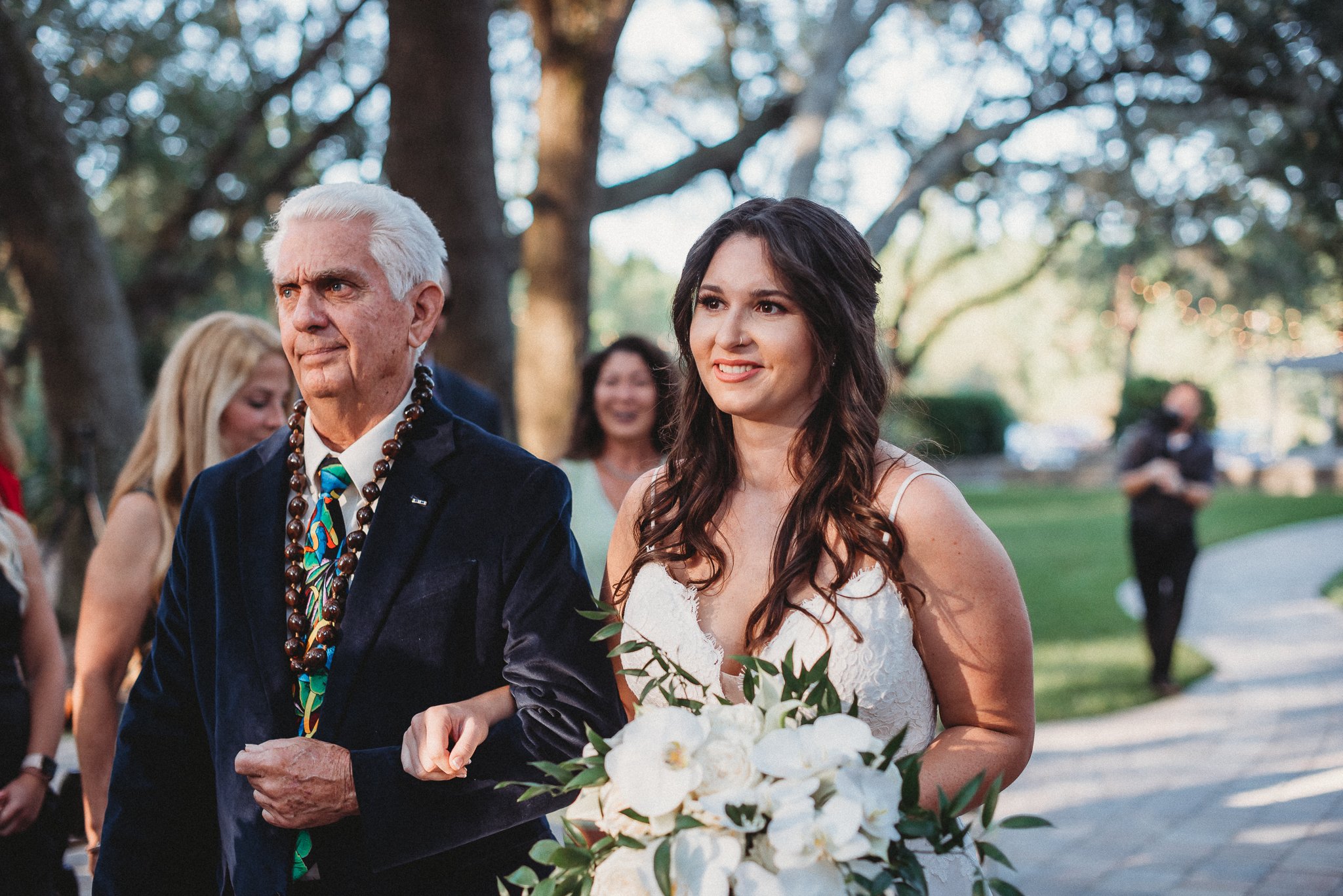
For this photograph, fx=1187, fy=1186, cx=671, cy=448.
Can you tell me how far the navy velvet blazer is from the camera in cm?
232

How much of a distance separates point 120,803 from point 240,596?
0.51m

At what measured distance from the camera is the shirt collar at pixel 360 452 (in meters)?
2.53

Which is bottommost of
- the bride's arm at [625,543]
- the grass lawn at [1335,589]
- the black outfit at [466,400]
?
the grass lawn at [1335,589]

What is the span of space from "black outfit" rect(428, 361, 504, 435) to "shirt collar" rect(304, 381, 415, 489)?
2.39 m

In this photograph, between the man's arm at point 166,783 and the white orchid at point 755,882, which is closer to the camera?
the white orchid at point 755,882

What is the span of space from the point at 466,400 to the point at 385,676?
303 centimetres

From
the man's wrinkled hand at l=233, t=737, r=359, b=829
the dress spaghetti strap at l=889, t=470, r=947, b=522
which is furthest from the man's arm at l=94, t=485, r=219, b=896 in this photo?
the dress spaghetti strap at l=889, t=470, r=947, b=522

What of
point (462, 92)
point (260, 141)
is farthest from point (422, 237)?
point (260, 141)

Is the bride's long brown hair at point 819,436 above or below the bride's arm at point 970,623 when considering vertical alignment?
above

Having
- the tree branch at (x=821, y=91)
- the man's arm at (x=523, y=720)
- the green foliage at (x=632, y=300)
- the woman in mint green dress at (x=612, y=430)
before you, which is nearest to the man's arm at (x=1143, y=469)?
the tree branch at (x=821, y=91)

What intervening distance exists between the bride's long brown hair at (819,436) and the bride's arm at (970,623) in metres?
0.06

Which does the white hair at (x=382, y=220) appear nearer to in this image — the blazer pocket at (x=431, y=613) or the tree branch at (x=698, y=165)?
the blazer pocket at (x=431, y=613)

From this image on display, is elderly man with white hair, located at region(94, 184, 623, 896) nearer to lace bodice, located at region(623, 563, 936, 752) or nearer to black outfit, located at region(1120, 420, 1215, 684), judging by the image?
lace bodice, located at region(623, 563, 936, 752)

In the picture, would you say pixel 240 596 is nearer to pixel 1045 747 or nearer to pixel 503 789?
pixel 503 789
